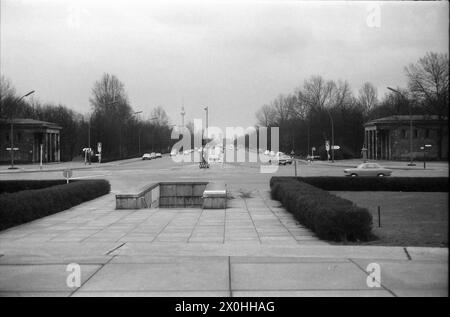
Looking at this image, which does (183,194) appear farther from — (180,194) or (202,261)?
(202,261)

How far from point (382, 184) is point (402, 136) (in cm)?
5804

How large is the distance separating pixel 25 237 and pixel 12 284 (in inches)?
252

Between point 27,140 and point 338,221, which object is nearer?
point 338,221

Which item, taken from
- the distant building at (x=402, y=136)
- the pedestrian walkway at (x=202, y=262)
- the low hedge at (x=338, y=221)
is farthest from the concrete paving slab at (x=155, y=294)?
the distant building at (x=402, y=136)

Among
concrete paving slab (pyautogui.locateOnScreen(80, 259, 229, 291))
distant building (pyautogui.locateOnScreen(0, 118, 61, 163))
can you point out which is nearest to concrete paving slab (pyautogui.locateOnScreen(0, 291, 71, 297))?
concrete paving slab (pyautogui.locateOnScreen(80, 259, 229, 291))

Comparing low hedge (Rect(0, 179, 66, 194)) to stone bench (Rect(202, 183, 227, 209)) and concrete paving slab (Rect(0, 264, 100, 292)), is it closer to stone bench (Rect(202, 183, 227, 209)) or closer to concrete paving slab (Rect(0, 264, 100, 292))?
stone bench (Rect(202, 183, 227, 209))

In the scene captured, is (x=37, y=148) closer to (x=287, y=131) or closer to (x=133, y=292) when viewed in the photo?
(x=287, y=131)

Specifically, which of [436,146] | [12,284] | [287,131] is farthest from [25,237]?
[287,131]

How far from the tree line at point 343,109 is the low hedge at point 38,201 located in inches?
1891

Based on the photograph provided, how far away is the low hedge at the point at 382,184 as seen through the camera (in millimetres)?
30875

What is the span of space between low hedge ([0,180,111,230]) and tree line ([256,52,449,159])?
48.0m

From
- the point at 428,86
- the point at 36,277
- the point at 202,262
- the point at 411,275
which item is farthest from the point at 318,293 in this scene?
the point at 428,86

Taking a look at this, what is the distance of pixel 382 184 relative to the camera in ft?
104
